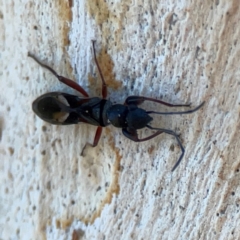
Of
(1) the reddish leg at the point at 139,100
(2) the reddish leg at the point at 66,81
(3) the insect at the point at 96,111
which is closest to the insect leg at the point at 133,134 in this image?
(3) the insect at the point at 96,111

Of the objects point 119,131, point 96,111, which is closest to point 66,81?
point 96,111

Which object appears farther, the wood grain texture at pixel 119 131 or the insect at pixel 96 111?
the insect at pixel 96 111

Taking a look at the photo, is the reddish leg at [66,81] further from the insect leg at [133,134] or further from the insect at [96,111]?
the insect leg at [133,134]

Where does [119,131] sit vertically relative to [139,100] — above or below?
below

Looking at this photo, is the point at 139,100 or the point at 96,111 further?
the point at 96,111

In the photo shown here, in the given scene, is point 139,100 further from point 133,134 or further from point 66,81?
A: point 66,81

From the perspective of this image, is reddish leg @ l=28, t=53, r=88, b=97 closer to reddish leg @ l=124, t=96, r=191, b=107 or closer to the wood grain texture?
the wood grain texture

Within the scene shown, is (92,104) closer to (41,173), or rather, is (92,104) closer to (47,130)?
(47,130)

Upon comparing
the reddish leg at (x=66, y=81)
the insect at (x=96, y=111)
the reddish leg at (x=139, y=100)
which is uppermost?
the reddish leg at (x=66, y=81)

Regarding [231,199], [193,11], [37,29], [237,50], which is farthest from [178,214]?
[37,29]
